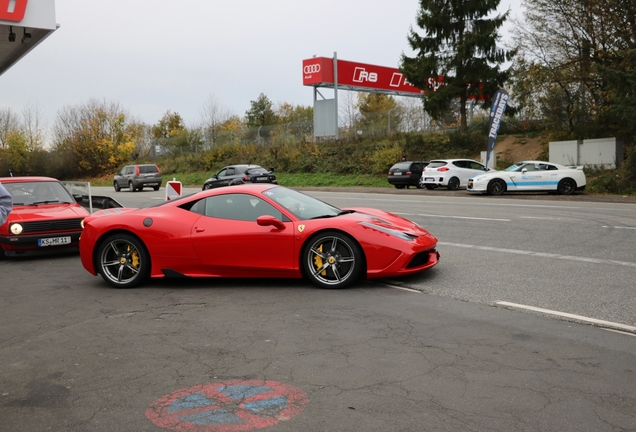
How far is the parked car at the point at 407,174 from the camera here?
3067cm

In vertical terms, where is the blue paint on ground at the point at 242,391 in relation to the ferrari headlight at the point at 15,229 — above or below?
below

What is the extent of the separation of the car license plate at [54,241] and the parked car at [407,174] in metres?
21.7

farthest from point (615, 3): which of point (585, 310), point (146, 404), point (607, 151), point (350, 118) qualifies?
point (146, 404)

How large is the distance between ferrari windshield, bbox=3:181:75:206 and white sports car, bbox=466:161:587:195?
56.6 ft

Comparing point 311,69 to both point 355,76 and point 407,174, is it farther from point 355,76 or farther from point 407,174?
point 407,174

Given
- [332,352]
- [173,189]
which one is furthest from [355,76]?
[332,352]

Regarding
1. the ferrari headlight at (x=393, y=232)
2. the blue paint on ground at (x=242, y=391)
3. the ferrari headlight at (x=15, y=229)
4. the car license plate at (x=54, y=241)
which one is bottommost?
the blue paint on ground at (x=242, y=391)

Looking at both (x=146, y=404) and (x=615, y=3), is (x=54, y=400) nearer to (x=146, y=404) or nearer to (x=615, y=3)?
(x=146, y=404)

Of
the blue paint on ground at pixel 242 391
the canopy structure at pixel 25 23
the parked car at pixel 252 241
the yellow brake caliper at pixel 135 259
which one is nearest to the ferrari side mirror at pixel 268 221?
the parked car at pixel 252 241

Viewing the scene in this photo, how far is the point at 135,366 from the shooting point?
4.86 meters

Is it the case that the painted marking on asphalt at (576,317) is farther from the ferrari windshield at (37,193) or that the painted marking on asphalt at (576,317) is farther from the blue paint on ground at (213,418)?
the ferrari windshield at (37,193)

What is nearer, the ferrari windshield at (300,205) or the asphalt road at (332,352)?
the asphalt road at (332,352)

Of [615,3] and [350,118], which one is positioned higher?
[615,3]

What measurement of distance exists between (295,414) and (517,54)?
32.2 meters
